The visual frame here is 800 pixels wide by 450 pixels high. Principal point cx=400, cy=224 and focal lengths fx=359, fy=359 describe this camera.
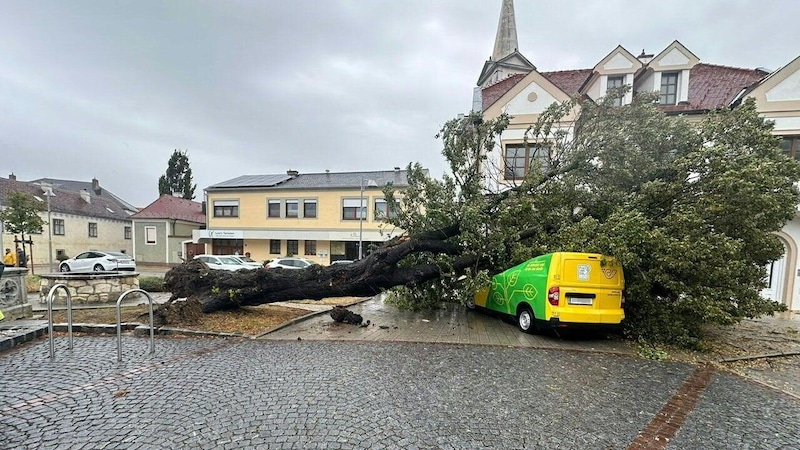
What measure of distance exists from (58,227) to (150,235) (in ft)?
30.0

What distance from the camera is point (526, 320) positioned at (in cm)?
796

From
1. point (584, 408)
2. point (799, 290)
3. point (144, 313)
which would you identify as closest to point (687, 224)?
point (584, 408)

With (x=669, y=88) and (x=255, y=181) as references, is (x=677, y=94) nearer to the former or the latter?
(x=669, y=88)

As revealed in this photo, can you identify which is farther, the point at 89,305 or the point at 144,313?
the point at 89,305

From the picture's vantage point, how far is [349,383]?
4805mm

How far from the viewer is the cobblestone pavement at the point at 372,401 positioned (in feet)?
11.4

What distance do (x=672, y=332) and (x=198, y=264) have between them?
10.9 metres

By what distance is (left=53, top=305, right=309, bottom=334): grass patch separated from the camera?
25.6 feet

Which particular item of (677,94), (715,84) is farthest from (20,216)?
(715,84)

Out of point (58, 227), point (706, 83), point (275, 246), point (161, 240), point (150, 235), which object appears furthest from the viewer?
point (58, 227)

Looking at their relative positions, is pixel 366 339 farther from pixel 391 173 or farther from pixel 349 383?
pixel 391 173

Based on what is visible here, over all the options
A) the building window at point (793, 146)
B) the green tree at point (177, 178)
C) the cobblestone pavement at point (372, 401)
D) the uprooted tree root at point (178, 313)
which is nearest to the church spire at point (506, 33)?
the building window at point (793, 146)

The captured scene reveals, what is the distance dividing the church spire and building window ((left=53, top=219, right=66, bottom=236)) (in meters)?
40.9

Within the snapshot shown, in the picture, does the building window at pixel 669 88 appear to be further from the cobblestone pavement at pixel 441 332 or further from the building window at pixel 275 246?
the building window at pixel 275 246
